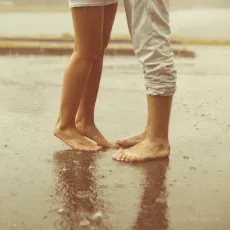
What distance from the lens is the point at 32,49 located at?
9977 mm

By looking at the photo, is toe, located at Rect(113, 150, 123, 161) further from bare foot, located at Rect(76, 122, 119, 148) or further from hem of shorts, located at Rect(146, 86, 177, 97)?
hem of shorts, located at Rect(146, 86, 177, 97)

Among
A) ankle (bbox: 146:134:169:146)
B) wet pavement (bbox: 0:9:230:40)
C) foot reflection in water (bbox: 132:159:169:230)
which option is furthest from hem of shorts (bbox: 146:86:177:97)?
wet pavement (bbox: 0:9:230:40)

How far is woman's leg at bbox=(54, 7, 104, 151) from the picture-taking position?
11.5ft

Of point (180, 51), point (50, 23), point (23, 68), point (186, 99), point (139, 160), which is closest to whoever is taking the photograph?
point (139, 160)

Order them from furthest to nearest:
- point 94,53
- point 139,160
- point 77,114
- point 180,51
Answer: point 180,51 → point 77,114 → point 94,53 → point 139,160

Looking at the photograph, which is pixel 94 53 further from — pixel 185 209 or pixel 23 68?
pixel 23 68

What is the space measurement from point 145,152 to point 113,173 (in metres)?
0.35

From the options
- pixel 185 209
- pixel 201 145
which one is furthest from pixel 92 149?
pixel 185 209

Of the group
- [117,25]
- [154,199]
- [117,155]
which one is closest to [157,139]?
[117,155]

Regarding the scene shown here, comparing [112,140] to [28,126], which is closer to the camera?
[112,140]

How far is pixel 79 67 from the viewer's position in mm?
3629

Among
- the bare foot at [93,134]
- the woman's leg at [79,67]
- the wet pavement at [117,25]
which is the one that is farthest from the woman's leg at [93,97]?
the wet pavement at [117,25]

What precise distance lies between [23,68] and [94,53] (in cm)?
446

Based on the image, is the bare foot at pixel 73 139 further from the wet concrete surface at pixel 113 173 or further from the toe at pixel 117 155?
the toe at pixel 117 155
